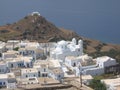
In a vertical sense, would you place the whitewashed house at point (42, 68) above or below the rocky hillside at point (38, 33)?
below

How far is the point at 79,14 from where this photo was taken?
114188mm

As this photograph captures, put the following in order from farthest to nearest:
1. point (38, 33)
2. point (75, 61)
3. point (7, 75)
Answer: point (38, 33) < point (75, 61) < point (7, 75)

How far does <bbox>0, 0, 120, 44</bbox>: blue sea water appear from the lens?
92606 millimetres

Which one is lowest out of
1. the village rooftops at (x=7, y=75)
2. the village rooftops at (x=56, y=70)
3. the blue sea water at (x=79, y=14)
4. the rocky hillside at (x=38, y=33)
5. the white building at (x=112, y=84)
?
the white building at (x=112, y=84)

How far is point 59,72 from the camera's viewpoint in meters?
36.2

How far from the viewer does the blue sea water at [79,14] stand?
92.6m

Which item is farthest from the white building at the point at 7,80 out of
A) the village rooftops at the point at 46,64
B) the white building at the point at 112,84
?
the white building at the point at 112,84

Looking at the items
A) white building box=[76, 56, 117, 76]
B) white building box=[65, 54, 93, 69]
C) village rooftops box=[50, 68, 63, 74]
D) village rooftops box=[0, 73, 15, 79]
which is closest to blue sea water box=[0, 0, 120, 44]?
white building box=[76, 56, 117, 76]

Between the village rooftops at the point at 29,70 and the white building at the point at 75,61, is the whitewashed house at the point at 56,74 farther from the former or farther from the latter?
the white building at the point at 75,61

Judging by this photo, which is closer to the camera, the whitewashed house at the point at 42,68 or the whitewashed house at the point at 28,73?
the whitewashed house at the point at 28,73

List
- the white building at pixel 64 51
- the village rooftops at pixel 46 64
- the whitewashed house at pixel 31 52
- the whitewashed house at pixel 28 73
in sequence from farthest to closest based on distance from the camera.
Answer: the whitewashed house at pixel 31 52, the white building at pixel 64 51, the village rooftops at pixel 46 64, the whitewashed house at pixel 28 73

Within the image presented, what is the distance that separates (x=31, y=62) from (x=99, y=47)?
68.8 feet

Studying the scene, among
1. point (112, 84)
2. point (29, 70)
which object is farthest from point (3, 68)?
point (112, 84)

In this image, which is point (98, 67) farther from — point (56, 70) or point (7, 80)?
point (7, 80)
